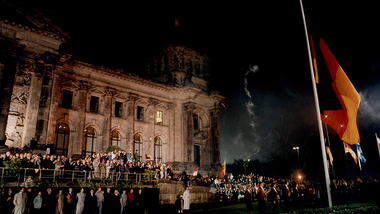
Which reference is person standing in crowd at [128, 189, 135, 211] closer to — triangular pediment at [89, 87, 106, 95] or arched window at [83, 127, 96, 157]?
arched window at [83, 127, 96, 157]

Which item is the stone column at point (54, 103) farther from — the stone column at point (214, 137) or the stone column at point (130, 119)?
the stone column at point (214, 137)

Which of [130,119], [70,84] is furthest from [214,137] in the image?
[70,84]

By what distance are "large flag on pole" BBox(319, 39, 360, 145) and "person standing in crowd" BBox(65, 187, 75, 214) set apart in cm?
1474

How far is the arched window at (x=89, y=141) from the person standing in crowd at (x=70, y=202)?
17.2 meters

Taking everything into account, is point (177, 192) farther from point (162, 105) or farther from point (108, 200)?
point (162, 105)

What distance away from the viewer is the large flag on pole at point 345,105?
13602 mm

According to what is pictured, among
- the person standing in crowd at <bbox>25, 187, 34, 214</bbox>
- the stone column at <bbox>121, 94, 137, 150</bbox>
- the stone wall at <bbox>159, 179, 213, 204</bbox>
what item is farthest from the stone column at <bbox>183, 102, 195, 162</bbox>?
the person standing in crowd at <bbox>25, 187, 34, 214</bbox>

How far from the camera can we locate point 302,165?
243 feet

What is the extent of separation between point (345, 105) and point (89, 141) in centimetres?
2741

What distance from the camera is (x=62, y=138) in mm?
29812

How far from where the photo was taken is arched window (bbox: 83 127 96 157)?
104 feet

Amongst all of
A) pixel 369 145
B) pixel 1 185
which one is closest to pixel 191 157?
pixel 1 185

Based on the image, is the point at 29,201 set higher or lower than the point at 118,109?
lower

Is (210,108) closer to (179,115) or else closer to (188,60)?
(179,115)
